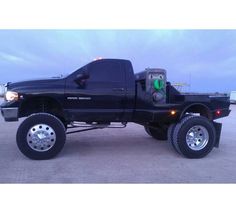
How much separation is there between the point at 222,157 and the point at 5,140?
207 inches

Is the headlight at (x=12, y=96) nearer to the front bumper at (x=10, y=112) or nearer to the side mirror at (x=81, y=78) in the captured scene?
the front bumper at (x=10, y=112)

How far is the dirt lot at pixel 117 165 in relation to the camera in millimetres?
4797

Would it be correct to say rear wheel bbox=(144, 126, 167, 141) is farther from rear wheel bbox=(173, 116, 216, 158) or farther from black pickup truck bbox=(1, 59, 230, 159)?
rear wheel bbox=(173, 116, 216, 158)

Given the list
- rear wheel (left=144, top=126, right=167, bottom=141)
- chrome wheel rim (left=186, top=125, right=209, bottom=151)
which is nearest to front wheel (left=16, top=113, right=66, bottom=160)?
chrome wheel rim (left=186, top=125, right=209, bottom=151)

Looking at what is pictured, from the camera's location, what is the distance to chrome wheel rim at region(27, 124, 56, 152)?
5883 mm

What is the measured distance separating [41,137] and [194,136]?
10.3ft

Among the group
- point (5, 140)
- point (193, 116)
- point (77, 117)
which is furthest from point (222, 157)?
point (5, 140)

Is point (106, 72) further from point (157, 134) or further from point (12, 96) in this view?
point (157, 134)

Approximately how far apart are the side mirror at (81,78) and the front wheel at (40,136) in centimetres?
93

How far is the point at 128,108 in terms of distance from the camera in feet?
21.5

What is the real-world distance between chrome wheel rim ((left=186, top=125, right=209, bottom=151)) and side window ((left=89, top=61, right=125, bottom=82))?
1.84m

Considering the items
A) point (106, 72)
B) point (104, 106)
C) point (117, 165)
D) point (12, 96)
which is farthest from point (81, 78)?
point (117, 165)

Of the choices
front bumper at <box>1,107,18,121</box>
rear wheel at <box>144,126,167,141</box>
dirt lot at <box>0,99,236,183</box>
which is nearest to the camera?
dirt lot at <box>0,99,236,183</box>

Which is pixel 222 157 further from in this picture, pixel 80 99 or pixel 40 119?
pixel 40 119
